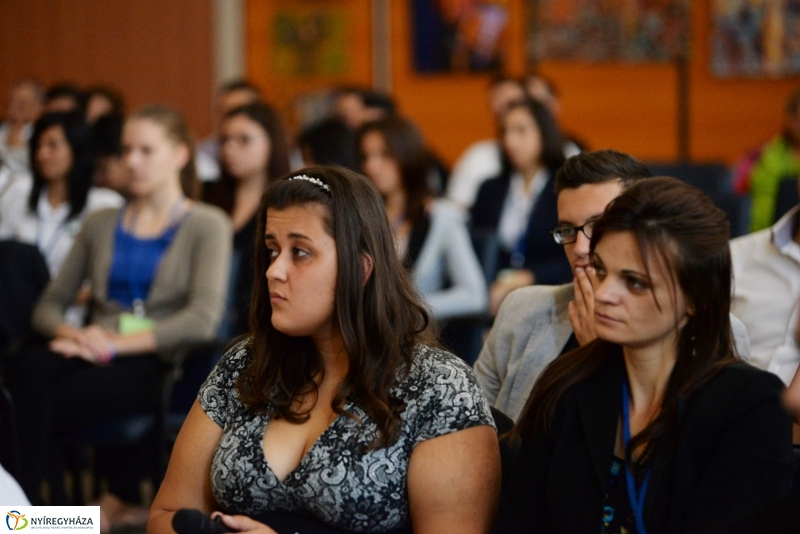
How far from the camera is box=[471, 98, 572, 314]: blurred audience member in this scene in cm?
444

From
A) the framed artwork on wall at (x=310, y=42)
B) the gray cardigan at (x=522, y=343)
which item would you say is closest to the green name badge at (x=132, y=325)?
the gray cardigan at (x=522, y=343)

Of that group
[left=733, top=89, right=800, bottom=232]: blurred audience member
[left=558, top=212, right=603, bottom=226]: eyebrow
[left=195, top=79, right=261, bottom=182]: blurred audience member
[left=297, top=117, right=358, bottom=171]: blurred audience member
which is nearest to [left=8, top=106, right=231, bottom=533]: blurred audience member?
[left=297, top=117, right=358, bottom=171]: blurred audience member

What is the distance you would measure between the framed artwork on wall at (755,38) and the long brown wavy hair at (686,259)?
5.57 meters

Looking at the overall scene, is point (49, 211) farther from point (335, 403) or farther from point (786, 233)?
point (786, 233)

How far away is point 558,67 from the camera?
7.40 meters

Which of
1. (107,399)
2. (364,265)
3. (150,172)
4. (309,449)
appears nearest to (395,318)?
Result: (364,265)

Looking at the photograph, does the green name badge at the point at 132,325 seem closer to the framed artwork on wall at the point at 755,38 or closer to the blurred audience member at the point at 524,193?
the blurred audience member at the point at 524,193

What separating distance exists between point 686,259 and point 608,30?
5855 mm

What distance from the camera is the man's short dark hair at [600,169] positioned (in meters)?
2.08

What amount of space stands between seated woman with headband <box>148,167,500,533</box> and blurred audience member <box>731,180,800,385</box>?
1122 mm

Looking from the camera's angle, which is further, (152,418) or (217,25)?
(217,25)

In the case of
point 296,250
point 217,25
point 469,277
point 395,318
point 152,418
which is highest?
point 217,25

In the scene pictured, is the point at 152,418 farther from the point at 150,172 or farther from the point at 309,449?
the point at 309,449

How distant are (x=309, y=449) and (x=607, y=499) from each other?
51 centimetres
